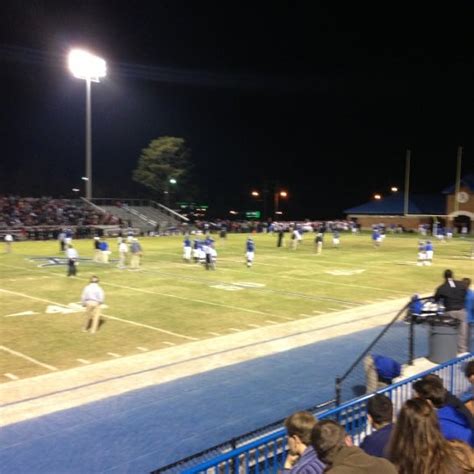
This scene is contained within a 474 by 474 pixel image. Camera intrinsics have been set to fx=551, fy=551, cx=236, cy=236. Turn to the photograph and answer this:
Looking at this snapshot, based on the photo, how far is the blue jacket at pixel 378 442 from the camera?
3.97m

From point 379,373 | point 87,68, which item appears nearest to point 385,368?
point 379,373

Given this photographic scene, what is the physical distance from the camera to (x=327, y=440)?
11.0ft

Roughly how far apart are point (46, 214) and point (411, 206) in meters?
45.1

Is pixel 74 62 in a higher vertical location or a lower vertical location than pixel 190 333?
higher

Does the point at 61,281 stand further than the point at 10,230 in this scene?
No

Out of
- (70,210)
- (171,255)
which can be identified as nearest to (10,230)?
(70,210)

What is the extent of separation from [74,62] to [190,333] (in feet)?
144

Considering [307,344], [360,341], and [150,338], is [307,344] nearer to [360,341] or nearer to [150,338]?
[360,341]

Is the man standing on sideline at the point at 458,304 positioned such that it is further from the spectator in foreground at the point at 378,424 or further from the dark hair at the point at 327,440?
the dark hair at the point at 327,440

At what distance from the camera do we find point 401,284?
2086cm

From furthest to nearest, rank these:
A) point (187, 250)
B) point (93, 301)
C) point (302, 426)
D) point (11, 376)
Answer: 1. point (187, 250)
2. point (93, 301)
3. point (11, 376)
4. point (302, 426)

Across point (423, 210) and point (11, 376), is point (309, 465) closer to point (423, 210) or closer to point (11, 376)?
point (11, 376)

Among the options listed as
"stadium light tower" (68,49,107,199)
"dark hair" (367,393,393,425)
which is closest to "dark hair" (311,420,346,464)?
"dark hair" (367,393,393,425)

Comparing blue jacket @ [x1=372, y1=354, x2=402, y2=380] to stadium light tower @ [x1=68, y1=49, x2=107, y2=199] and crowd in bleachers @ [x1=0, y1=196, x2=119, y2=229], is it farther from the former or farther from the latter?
stadium light tower @ [x1=68, y1=49, x2=107, y2=199]
